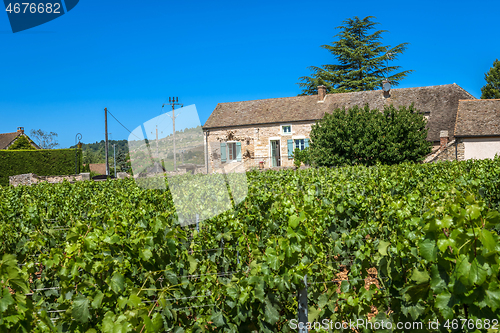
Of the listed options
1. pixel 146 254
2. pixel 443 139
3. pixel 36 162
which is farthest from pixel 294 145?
pixel 146 254

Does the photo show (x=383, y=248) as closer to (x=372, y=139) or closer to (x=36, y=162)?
(x=372, y=139)

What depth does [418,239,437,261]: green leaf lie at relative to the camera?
1721 millimetres

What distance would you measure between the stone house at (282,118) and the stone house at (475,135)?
2002 millimetres

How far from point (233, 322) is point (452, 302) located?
129 cm

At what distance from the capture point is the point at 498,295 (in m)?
1.65

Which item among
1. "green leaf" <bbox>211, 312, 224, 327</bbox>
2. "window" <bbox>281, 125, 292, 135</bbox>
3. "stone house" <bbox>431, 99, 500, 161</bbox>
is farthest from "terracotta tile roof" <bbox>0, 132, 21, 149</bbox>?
"green leaf" <bbox>211, 312, 224, 327</bbox>

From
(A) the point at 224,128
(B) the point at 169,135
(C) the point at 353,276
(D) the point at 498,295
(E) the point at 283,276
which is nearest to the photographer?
(D) the point at 498,295

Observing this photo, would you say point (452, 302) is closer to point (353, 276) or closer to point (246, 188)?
point (353, 276)

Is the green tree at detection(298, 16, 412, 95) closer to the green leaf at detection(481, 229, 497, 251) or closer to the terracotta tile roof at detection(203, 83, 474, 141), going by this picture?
the terracotta tile roof at detection(203, 83, 474, 141)

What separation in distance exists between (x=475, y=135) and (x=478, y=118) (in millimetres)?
1708

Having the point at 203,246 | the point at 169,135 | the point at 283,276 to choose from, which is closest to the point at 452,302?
the point at 283,276

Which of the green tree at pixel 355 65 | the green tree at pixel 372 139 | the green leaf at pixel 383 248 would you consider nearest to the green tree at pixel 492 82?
the green tree at pixel 355 65

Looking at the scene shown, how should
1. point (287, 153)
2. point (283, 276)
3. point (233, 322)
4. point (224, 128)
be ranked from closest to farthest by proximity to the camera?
point (283, 276) → point (233, 322) → point (287, 153) → point (224, 128)

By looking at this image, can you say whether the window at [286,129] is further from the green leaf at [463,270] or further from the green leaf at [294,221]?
the green leaf at [463,270]
